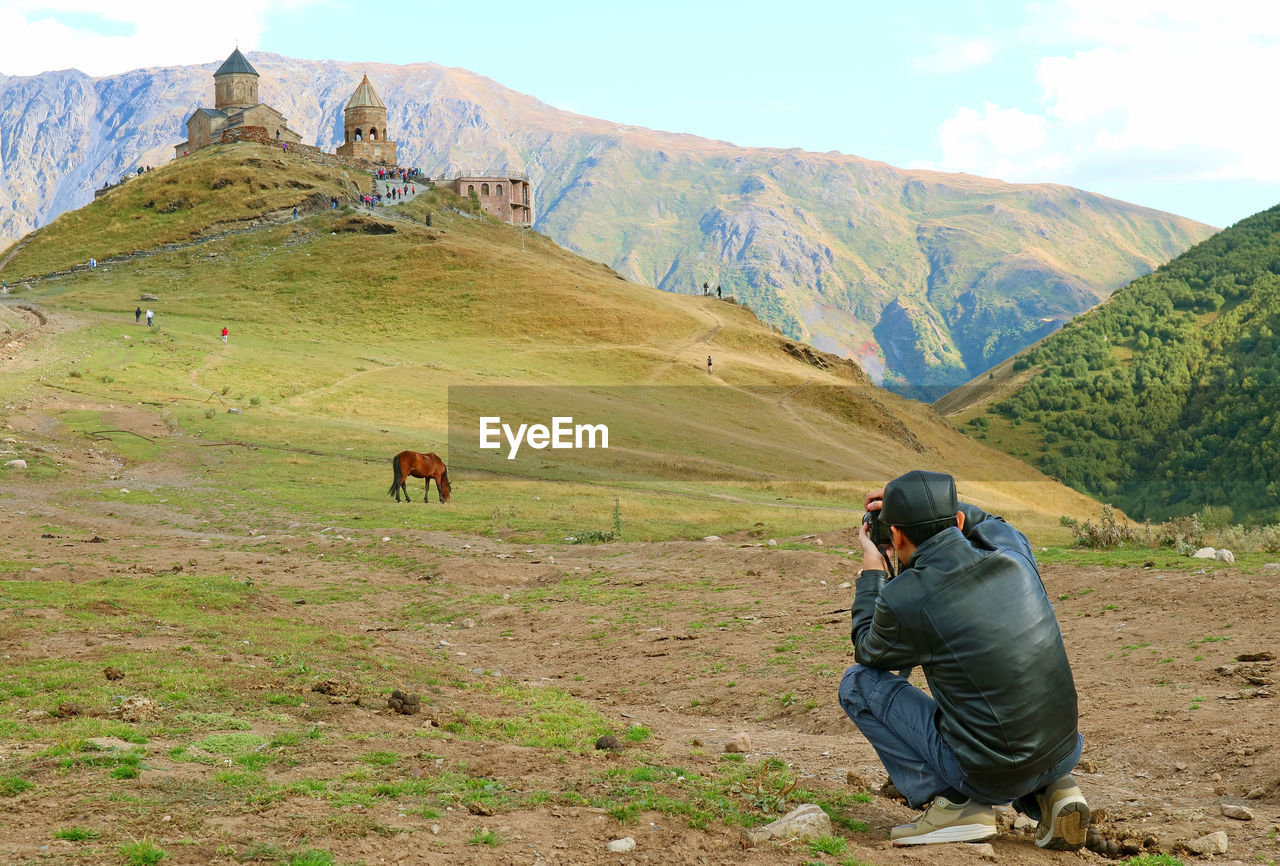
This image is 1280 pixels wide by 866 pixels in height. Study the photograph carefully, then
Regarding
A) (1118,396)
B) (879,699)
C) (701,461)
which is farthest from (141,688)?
(1118,396)

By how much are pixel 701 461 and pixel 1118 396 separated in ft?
297

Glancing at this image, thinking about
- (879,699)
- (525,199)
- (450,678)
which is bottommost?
(450,678)

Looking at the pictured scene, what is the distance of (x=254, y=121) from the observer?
405 ft

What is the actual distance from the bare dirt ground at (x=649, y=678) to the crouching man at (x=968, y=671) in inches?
12.9

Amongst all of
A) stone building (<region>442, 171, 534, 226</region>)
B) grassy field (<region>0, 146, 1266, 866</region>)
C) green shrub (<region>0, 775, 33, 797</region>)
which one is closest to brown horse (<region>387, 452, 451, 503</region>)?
grassy field (<region>0, 146, 1266, 866</region>)

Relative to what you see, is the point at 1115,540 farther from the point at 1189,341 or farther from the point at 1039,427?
the point at 1189,341

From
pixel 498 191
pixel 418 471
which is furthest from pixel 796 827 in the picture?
pixel 498 191

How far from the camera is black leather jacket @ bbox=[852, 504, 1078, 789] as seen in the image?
18.9ft

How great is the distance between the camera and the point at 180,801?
649 cm

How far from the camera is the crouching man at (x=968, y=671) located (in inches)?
227

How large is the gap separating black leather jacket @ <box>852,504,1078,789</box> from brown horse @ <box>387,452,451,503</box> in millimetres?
26992

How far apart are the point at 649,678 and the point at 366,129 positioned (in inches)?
5061

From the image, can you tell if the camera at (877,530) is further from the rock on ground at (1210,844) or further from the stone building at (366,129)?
the stone building at (366,129)

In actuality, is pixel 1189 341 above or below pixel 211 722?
above
